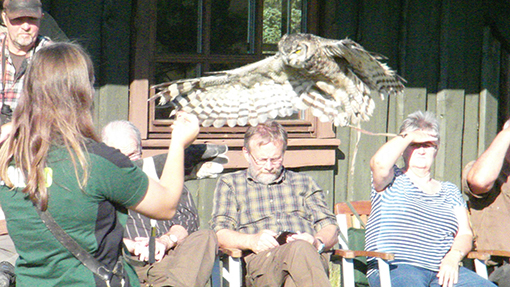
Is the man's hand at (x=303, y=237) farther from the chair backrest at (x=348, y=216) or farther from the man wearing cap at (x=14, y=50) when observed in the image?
the man wearing cap at (x=14, y=50)

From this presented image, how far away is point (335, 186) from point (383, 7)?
54.7 inches

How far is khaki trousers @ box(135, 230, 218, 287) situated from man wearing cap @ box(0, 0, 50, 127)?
3.34 ft

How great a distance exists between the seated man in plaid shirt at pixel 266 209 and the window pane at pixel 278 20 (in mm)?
1047

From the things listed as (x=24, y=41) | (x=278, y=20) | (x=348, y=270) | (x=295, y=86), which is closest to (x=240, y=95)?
(x=295, y=86)

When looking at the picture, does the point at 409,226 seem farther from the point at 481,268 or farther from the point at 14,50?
the point at 14,50

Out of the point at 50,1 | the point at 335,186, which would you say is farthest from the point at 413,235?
the point at 50,1

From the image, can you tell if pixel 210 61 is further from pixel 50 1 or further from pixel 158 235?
pixel 158 235

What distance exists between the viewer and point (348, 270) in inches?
137

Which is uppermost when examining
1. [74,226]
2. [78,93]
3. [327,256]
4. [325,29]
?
[325,29]

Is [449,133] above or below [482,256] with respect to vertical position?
above

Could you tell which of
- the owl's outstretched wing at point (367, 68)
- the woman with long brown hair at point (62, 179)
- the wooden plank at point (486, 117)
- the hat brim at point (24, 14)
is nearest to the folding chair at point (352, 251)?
the owl's outstretched wing at point (367, 68)

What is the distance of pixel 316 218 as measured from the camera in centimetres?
354

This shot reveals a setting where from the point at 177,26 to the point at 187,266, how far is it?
1.81 m

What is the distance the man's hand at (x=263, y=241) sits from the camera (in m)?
3.25
